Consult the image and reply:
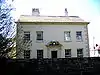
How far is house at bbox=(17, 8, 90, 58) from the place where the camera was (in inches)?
916

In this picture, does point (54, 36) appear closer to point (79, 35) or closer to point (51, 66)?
point (79, 35)

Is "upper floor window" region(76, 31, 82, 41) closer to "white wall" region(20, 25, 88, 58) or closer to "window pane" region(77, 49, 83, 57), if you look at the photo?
"white wall" region(20, 25, 88, 58)

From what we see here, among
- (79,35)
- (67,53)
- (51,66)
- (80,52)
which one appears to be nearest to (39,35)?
(67,53)

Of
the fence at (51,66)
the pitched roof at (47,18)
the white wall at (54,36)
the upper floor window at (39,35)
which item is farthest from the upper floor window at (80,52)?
the fence at (51,66)

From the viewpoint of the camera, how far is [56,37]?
23.6 metres

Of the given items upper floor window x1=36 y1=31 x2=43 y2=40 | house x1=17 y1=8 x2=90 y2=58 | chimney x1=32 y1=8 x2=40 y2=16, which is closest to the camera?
house x1=17 y1=8 x2=90 y2=58

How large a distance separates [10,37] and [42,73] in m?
4.09

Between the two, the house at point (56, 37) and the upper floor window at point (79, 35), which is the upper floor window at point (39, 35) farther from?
the upper floor window at point (79, 35)

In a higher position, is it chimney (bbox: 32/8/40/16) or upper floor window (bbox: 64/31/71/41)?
chimney (bbox: 32/8/40/16)

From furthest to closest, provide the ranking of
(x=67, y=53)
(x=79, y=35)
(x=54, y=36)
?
(x=79, y=35), (x=67, y=53), (x=54, y=36)

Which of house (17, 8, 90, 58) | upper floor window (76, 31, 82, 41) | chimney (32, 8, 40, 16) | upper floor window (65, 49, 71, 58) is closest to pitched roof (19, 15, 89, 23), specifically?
house (17, 8, 90, 58)

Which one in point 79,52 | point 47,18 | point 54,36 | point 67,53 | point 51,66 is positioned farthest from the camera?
point 47,18

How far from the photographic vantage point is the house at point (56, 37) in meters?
23.3

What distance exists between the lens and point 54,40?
2348 centimetres
